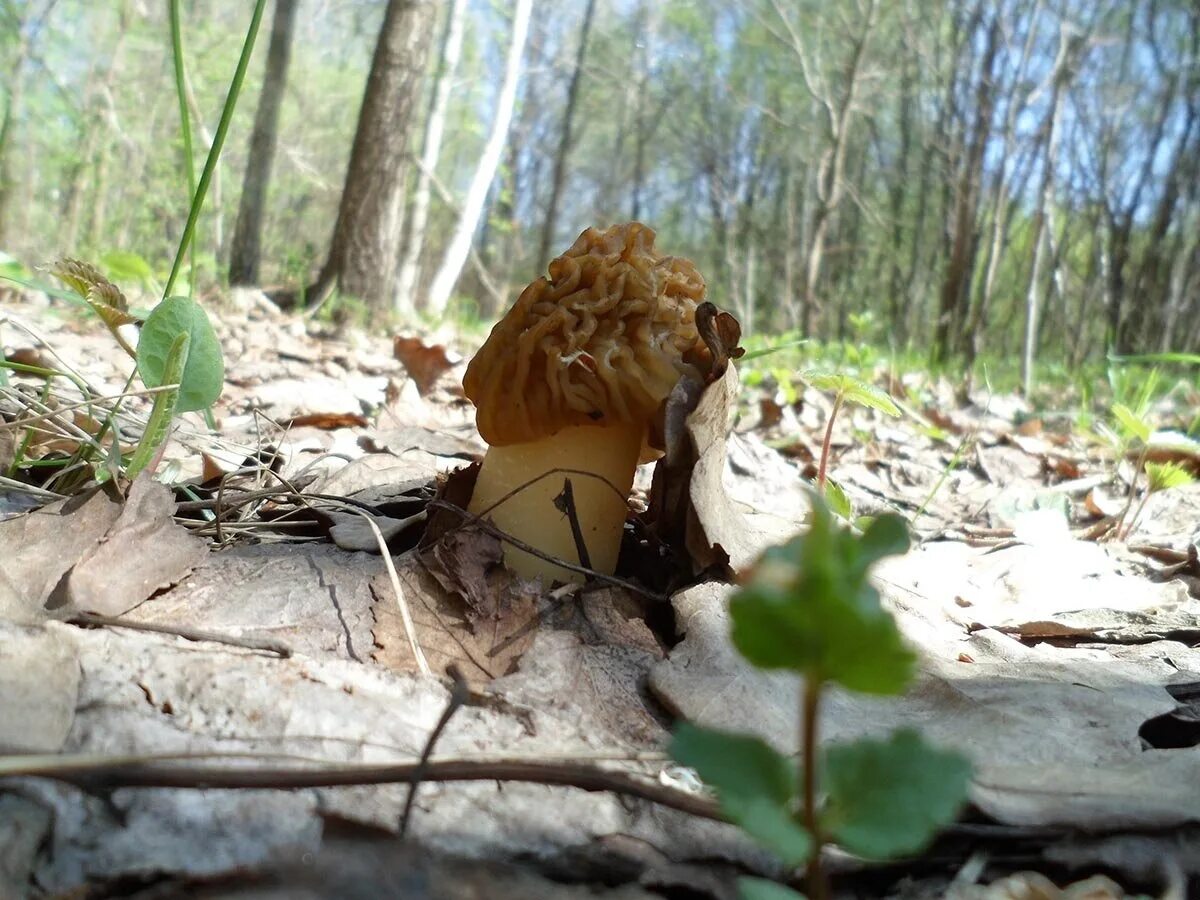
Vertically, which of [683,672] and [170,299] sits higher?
[170,299]

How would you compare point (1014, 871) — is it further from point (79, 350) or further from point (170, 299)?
point (79, 350)

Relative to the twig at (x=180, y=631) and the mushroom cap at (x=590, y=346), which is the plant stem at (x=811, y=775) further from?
the mushroom cap at (x=590, y=346)

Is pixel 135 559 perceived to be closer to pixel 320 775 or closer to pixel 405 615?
pixel 405 615

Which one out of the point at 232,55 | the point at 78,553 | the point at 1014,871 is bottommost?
the point at 1014,871

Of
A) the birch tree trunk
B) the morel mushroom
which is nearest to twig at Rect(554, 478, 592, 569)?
the morel mushroom

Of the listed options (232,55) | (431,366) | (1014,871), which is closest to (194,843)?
(1014,871)

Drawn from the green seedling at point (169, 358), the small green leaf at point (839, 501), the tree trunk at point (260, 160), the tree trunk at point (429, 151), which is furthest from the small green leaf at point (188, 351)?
the tree trunk at point (429, 151)
